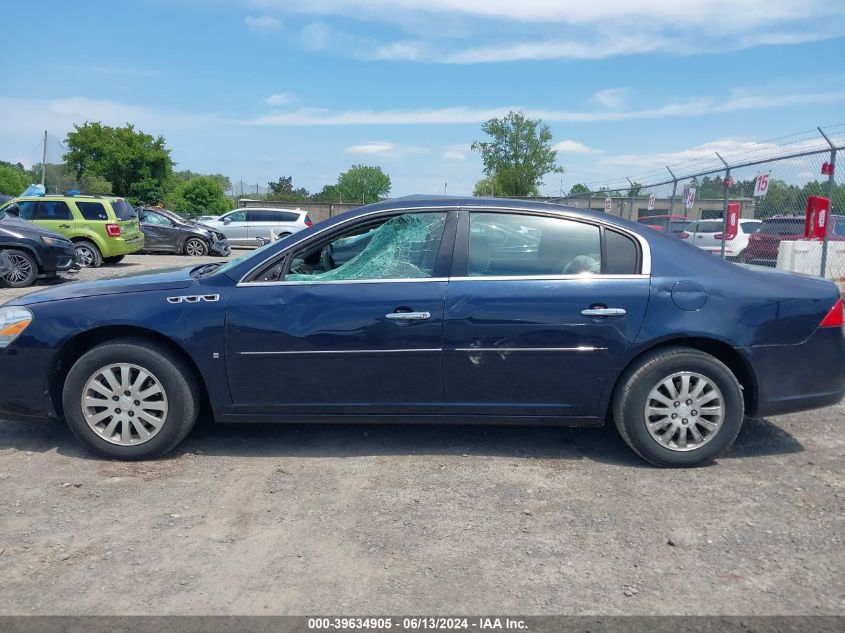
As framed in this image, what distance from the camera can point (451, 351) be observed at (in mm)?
4047

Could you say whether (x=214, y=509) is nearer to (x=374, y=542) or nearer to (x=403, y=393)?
(x=374, y=542)

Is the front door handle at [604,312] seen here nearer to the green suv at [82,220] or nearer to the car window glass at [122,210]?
the green suv at [82,220]

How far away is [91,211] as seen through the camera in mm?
15695

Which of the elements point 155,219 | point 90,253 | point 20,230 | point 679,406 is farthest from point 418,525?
point 155,219

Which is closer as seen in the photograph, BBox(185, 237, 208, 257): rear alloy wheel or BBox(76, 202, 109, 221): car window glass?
BBox(76, 202, 109, 221): car window glass

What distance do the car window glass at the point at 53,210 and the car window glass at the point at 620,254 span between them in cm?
1459

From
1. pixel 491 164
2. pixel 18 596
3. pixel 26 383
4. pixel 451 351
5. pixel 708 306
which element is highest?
pixel 491 164

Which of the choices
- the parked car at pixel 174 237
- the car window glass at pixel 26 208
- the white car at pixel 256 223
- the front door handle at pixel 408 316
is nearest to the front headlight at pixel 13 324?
the front door handle at pixel 408 316

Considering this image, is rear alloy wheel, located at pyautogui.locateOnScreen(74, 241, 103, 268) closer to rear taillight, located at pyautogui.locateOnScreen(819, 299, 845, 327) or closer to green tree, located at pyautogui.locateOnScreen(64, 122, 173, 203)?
rear taillight, located at pyautogui.locateOnScreen(819, 299, 845, 327)

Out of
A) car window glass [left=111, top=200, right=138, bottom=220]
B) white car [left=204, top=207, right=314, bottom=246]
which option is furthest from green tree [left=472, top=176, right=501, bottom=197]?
car window glass [left=111, top=200, right=138, bottom=220]

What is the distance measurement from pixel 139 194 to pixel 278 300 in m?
53.8

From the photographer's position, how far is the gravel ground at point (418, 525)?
2826 millimetres

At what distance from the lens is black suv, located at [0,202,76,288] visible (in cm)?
1185

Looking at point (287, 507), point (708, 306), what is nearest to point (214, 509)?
point (287, 507)
